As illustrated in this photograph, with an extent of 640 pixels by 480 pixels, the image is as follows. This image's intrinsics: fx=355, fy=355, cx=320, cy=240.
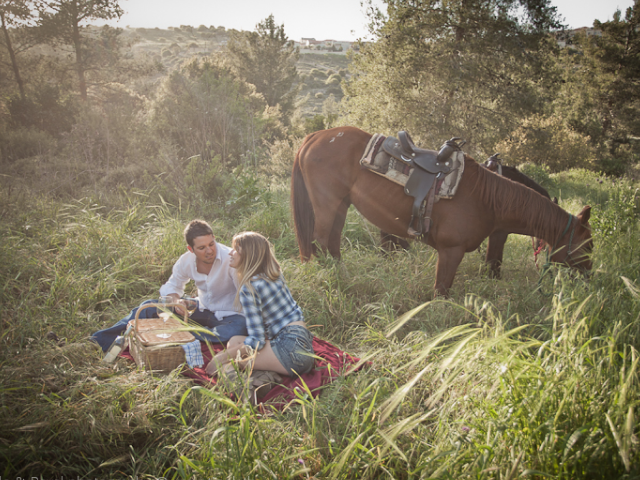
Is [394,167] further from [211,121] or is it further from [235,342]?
[211,121]

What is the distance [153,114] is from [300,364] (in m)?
10.9

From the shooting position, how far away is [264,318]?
2.60m

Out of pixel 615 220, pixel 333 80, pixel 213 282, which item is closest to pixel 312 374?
pixel 213 282

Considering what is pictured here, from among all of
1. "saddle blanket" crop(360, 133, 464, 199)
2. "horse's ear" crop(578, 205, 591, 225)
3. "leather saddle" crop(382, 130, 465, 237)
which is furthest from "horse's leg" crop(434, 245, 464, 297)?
"horse's ear" crop(578, 205, 591, 225)

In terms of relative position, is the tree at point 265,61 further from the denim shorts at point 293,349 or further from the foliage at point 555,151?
the denim shorts at point 293,349

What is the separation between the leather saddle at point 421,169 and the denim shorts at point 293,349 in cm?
168

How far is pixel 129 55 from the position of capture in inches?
664

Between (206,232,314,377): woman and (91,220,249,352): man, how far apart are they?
543mm

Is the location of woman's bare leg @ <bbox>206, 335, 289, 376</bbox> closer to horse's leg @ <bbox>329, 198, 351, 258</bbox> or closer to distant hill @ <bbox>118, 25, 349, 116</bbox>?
horse's leg @ <bbox>329, 198, 351, 258</bbox>

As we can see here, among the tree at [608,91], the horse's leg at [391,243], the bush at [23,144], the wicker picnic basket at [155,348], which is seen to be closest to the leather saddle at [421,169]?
the horse's leg at [391,243]

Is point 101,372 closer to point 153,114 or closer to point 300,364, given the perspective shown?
point 300,364

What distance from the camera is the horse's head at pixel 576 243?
10.8ft

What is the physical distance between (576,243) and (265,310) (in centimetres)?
296

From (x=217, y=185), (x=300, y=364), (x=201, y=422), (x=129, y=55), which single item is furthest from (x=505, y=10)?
(x=129, y=55)
